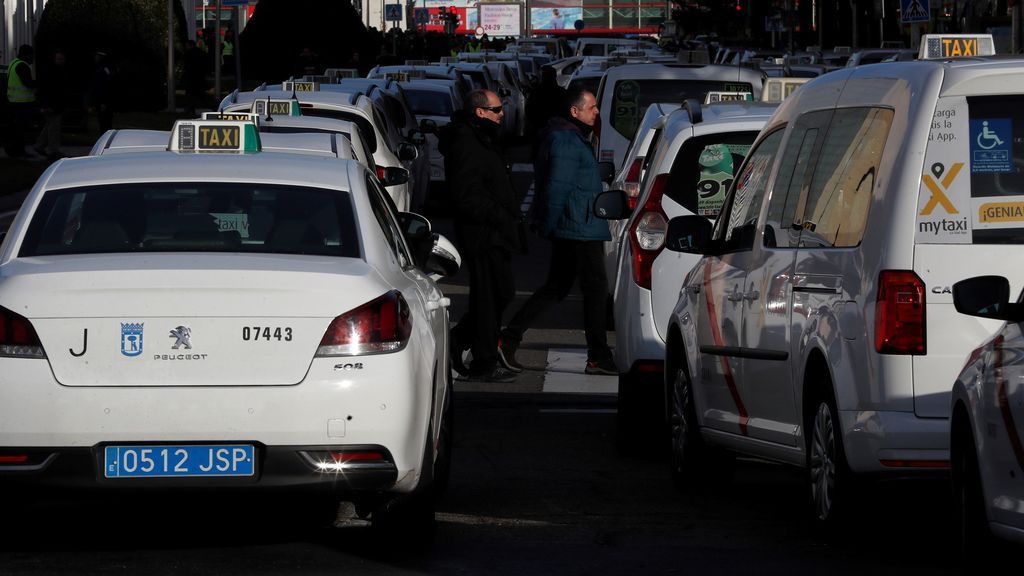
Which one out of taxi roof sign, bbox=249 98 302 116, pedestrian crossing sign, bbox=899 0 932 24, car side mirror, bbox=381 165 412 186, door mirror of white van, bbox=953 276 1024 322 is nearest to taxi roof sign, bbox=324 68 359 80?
pedestrian crossing sign, bbox=899 0 932 24

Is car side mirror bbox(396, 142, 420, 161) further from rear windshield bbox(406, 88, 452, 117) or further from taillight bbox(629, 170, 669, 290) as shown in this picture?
rear windshield bbox(406, 88, 452, 117)

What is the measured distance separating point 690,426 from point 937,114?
2680mm

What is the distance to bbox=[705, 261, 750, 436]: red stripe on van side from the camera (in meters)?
8.23

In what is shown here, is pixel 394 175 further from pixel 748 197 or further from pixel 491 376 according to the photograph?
pixel 748 197

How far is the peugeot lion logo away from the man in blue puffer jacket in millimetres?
6365

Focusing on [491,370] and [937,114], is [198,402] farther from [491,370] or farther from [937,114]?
[491,370]

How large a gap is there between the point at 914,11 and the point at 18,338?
2537cm

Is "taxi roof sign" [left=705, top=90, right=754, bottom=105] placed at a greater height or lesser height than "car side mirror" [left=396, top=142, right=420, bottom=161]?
greater

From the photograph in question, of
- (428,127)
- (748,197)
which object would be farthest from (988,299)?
(428,127)

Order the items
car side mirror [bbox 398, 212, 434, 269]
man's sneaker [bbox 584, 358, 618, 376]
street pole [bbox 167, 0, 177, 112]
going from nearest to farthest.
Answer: car side mirror [bbox 398, 212, 434, 269] < man's sneaker [bbox 584, 358, 618, 376] < street pole [bbox 167, 0, 177, 112]

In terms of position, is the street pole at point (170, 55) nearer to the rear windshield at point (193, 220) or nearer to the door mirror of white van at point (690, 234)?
the door mirror of white van at point (690, 234)

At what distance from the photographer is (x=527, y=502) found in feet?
28.4

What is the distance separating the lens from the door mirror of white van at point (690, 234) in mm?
8805

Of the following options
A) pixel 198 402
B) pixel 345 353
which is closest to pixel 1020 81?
pixel 345 353
